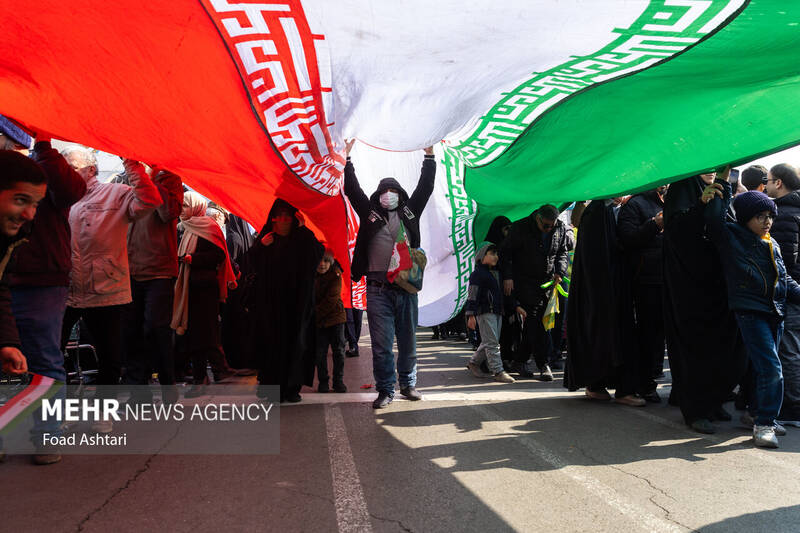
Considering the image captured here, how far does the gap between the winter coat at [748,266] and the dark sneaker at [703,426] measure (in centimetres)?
89

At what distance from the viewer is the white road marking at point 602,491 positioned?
2.85 meters

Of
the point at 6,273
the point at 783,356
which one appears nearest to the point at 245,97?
the point at 6,273

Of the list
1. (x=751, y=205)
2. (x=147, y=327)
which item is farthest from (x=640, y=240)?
(x=147, y=327)

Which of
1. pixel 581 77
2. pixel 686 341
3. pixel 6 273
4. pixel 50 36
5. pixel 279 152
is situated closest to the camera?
pixel 6 273

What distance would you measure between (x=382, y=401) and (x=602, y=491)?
2565 millimetres

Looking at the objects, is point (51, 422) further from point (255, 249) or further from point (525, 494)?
point (525, 494)

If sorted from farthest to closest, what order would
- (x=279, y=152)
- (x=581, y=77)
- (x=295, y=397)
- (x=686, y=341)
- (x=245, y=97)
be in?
(x=295, y=397), (x=686, y=341), (x=279, y=152), (x=581, y=77), (x=245, y=97)

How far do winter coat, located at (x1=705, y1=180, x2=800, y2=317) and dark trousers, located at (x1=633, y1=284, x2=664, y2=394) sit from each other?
106 cm

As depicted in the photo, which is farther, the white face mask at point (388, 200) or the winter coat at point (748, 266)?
the white face mask at point (388, 200)

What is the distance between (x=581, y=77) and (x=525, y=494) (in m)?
2.45

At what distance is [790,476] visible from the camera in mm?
3516

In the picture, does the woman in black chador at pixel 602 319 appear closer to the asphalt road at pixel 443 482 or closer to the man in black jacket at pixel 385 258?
the asphalt road at pixel 443 482

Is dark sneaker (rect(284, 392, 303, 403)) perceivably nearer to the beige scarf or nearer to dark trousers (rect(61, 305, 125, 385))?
the beige scarf

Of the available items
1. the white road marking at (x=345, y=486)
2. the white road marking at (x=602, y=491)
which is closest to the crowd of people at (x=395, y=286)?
the white road marking at (x=345, y=486)
